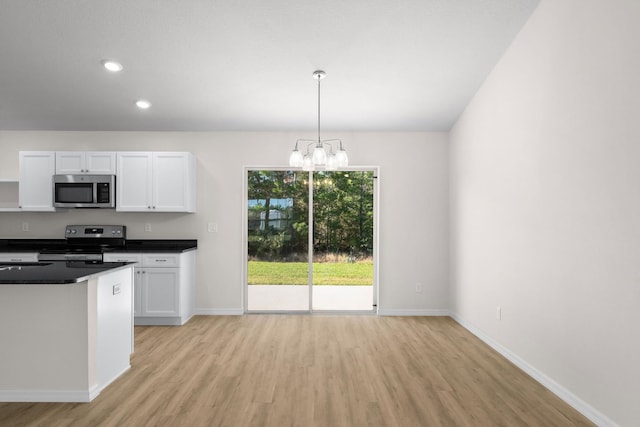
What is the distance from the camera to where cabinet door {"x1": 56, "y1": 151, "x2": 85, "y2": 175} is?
482cm

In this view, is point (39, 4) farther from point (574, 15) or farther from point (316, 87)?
point (574, 15)

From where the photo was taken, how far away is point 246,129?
5.18 m

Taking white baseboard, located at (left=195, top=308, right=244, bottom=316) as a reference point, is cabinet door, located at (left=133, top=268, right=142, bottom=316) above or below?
above

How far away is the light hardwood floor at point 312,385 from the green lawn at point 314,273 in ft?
3.18

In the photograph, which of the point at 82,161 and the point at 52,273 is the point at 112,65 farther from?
the point at 52,273

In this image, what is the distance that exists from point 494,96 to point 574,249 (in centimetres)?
185

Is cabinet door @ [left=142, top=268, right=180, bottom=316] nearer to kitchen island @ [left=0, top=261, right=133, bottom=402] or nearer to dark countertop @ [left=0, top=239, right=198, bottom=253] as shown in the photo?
dark countertop @ [left=0, top=239, right=198, bottom=253]

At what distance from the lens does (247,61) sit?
377 centimetres

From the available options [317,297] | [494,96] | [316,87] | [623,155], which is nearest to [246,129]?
[316,87]

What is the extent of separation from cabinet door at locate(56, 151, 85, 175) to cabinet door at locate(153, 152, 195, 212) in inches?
35.6

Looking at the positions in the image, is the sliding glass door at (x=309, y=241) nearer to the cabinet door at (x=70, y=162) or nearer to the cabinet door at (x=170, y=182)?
the cabinet door at (x=170, y=182)

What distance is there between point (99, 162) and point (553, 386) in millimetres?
5207

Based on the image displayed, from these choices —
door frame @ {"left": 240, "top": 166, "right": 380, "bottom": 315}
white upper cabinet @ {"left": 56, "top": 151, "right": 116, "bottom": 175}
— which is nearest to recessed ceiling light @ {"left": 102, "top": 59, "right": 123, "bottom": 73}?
white upper cabinet @ {"left": 56, "top": 151, "right": 116, "bottom": 175}

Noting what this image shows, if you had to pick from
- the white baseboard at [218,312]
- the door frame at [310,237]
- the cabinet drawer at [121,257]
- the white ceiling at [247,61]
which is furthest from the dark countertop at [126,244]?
the white ceiling at [247,61]
